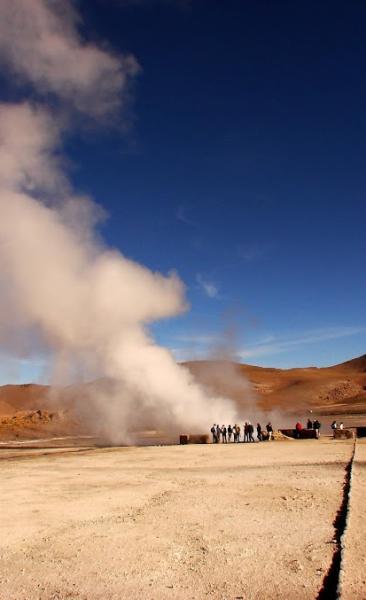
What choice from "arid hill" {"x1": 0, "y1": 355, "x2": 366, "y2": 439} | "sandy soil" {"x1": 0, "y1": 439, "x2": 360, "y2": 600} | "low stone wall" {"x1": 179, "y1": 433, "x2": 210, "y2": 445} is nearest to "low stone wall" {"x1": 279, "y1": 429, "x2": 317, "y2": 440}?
"low stone wall" {"x1": 179, "y1": 433, "x2": 210, "y2": 445}

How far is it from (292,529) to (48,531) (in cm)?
495

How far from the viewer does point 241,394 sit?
300 ft

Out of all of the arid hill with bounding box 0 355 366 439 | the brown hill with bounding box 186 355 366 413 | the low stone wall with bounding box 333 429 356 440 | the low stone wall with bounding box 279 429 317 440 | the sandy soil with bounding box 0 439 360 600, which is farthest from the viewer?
the brown hill with bounding box 186 355 366 413

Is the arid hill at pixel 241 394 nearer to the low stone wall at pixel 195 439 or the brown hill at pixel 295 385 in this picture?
the brown hill at pixel 295 385

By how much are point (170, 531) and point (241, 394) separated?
3220 inches

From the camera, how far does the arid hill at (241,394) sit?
6269cm

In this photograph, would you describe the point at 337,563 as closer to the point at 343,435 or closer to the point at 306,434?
the point at 343,435

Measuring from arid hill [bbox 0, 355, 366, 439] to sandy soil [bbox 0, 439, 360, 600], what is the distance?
33.2 metres

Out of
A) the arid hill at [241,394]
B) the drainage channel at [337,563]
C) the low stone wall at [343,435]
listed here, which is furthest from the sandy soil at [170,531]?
the arid hill at [241,394]

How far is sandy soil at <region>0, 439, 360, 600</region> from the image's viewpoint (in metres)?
7.95

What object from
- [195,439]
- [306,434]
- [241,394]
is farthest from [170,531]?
[241,394]

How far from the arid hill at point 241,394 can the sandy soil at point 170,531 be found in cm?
3321

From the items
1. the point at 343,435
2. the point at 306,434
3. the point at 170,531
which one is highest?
the point at 306,434

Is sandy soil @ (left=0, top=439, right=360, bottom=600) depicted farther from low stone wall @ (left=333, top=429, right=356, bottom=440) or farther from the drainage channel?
low stone wall @ (left=333, top=429, right=356, bottom=440)
